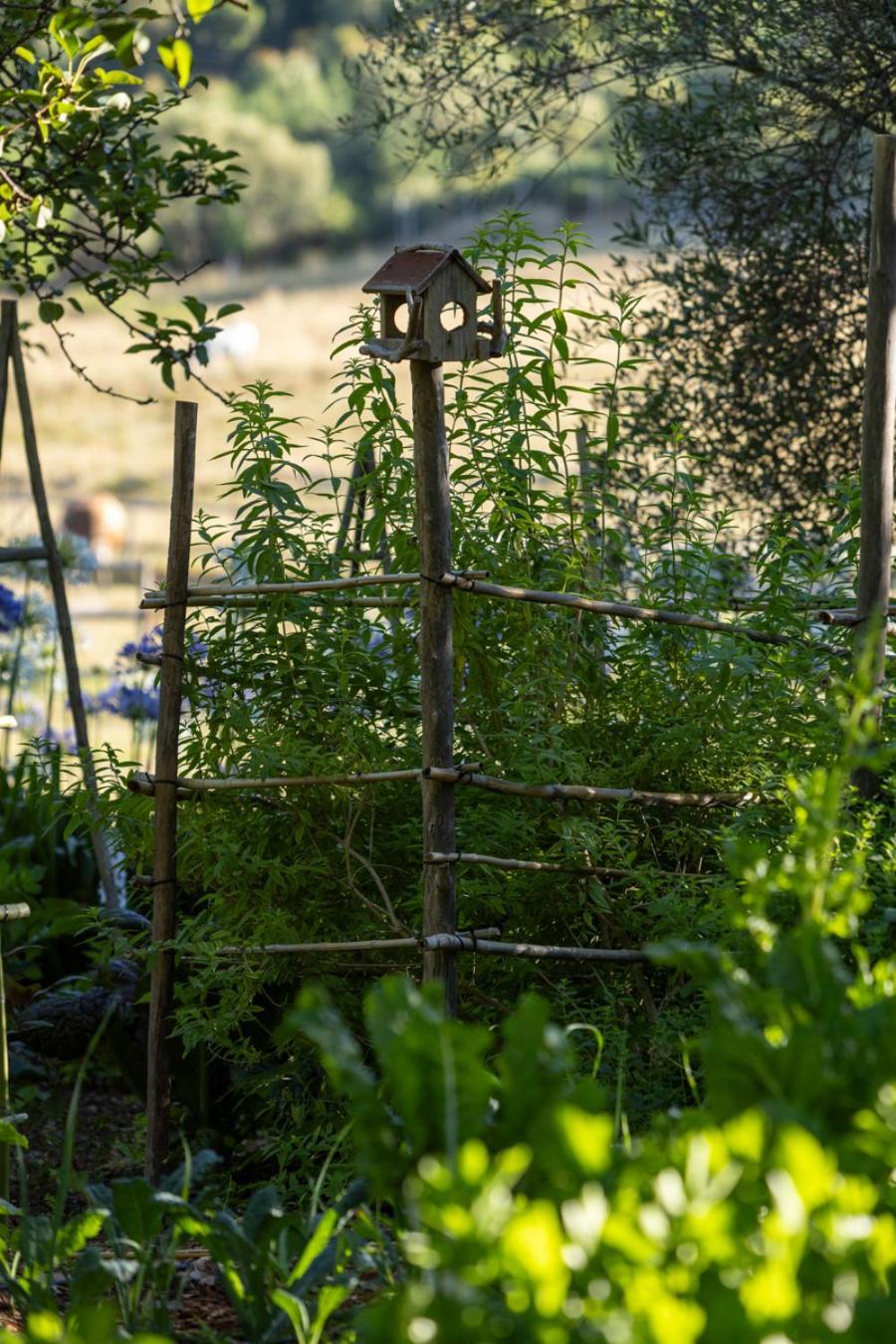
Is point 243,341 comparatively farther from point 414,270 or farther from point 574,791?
point 574,791

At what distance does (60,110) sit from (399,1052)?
6.64 feet

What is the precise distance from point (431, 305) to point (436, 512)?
328mm

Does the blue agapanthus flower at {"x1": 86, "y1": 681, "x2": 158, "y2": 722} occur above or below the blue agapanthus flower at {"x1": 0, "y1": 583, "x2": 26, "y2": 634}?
below

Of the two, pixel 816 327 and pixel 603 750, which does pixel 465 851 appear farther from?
pixel 816 327

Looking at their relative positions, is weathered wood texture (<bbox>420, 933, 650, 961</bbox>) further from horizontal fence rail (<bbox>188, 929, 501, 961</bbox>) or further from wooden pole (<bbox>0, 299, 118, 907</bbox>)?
wooden pole (<bbox>0, 299, 118, 907</bbox>)

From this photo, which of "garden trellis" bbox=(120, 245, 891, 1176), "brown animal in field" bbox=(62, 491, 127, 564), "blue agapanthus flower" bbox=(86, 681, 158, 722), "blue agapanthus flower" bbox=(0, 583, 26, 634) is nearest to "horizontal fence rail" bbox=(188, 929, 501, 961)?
"garden trellis" bbox=(120, 245, 891, 1176)

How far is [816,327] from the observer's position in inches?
162

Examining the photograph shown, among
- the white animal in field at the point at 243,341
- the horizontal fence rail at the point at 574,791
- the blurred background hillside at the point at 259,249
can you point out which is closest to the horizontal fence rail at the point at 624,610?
the horizontal fence rail at the point at 574,791

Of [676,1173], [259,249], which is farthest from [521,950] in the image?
[259,249]

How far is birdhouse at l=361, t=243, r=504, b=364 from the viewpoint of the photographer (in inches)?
92.2

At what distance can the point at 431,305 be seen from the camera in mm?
2369

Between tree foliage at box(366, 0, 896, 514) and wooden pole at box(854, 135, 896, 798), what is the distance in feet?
5.34

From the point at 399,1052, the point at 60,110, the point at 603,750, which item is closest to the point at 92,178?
the point at 60,110

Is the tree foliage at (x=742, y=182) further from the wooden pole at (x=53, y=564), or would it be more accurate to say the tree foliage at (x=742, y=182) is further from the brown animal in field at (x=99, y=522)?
the brown animal in field at (x=99, y=522)
